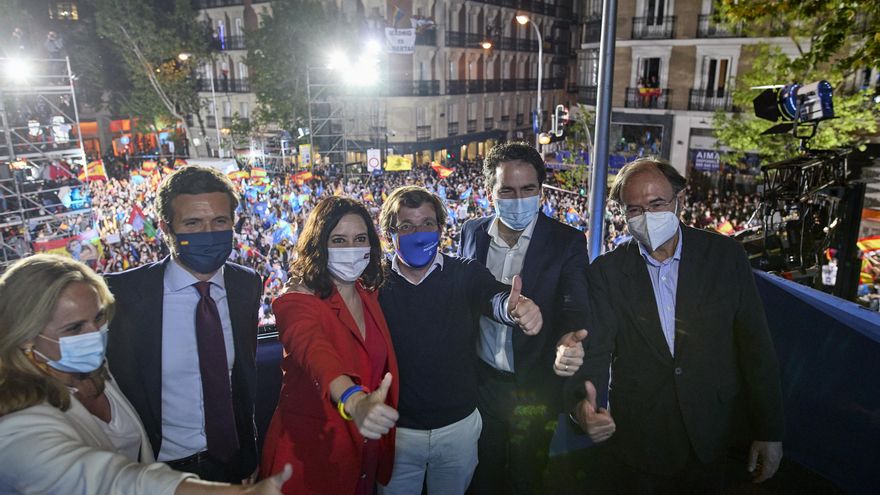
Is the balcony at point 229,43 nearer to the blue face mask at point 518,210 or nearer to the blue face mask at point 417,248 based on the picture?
the blue face mask at point 518,210

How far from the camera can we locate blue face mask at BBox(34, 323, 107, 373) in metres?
1.99

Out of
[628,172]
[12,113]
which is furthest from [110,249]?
[12,113]

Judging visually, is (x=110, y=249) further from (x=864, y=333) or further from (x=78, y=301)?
(x=864, y=333)

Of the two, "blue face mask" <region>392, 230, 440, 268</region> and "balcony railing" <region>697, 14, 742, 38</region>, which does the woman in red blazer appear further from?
"balcony railing" <region>697, 14, 742, 38</region>

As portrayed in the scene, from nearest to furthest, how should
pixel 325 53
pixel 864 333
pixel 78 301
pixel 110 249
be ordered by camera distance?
pixel 78 301 < pixel 864 333 < pixel 110 249 < pixel 325 53

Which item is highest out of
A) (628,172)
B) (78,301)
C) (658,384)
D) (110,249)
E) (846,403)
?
(628,172)

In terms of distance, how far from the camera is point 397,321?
2635 mm

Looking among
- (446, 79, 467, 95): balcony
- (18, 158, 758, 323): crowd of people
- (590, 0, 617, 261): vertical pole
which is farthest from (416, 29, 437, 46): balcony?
(590, 0, 617, 261): vertical pole

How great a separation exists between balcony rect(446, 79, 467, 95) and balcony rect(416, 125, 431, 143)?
262 centimetres

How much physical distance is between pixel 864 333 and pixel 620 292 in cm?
187

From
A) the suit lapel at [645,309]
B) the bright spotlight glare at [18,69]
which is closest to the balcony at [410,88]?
the bright spotlight glare at [18,69]

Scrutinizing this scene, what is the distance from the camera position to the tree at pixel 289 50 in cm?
2627

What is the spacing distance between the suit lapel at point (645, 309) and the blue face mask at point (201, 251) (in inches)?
79.6

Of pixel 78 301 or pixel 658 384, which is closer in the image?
pixel 78 301
